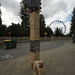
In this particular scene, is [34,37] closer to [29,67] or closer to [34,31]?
[34,31]

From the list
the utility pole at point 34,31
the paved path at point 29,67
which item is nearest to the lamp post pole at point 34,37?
the utility pole at point 34,31

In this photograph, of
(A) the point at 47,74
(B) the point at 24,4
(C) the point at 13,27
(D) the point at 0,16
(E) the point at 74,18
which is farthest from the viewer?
(E) the point at 74,18

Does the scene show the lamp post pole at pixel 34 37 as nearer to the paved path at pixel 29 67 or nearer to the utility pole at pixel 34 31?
the utility pole at pixel 34 31

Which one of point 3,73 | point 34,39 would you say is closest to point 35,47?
point 34,39

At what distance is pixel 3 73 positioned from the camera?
128 inches

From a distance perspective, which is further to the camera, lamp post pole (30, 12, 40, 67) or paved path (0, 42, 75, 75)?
lamp post pole (30, 12, 40, 67)

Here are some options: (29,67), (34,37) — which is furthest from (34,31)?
(29,67)

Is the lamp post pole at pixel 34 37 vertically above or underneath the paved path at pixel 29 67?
above

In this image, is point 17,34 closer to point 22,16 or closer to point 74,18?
point 22,16

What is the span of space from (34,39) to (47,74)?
186 centimetres

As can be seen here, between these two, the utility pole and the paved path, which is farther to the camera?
the utility pole

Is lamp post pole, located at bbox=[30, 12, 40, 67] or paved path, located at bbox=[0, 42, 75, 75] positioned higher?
lamp post pole, located at bbox=[30, 12, 40, 67]

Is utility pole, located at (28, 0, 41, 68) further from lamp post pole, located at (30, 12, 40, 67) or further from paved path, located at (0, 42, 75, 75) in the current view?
paved path, located at (0, 42, 75, 75)

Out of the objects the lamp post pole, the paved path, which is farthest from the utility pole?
the paved path
